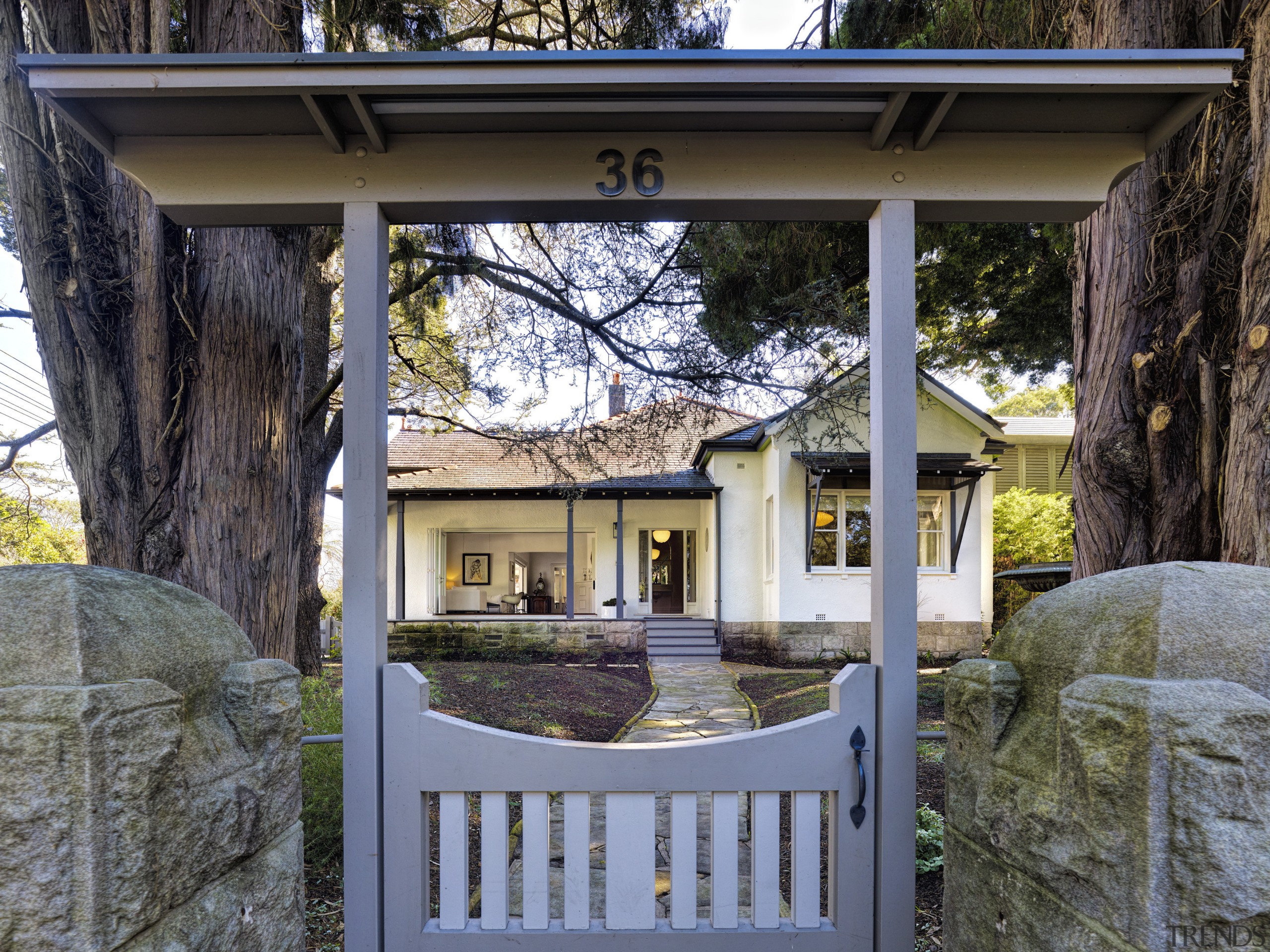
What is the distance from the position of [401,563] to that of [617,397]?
7.85 metres

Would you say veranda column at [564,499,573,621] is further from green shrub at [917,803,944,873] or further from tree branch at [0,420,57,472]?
green shrub at [917,803,944,873]

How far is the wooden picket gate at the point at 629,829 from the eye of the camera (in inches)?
78.4

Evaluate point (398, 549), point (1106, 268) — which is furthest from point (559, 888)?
point (398, 549)

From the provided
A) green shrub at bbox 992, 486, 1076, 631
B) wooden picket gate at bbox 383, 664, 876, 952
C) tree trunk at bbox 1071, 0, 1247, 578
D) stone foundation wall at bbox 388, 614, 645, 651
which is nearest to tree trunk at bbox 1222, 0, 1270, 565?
tree trunk at bbox 1071, 0, 1247, 578

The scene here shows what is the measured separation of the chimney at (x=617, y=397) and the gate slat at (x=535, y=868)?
443 centimetres

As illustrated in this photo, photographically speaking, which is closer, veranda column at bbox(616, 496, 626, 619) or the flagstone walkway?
the flagstone walkway

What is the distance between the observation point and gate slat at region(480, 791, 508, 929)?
199cm

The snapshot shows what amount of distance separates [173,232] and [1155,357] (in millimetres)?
4593

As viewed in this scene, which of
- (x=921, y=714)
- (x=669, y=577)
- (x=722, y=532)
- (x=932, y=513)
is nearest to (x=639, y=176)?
(x=921, y=714)

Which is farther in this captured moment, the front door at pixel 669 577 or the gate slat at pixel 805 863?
the front door at pixel 669 577

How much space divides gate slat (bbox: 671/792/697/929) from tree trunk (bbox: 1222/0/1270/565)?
2208 mm

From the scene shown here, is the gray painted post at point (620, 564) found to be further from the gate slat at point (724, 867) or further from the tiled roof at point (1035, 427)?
the gate slat at point (724, 867)

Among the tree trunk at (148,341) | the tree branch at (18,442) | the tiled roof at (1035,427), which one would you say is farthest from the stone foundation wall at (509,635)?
the tiled roof at (1035,427)

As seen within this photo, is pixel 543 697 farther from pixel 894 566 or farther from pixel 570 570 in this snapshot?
pixel 894 566
